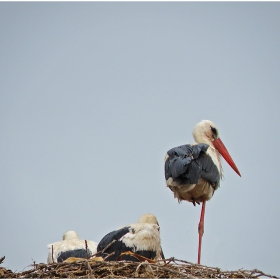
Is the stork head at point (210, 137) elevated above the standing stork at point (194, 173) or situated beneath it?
elevated above

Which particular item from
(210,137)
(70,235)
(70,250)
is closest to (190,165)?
(210,137)

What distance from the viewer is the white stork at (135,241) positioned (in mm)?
8250

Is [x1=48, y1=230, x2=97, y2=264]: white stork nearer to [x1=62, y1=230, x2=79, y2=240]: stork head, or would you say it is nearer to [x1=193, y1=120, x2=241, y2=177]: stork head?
[x1=62, y1=230, x2=79, y2=240]: stork head

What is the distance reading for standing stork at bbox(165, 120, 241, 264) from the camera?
28.6ft

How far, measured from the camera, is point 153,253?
8391 millimetres

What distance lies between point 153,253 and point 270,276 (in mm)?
2116

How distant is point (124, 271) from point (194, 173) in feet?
8.73

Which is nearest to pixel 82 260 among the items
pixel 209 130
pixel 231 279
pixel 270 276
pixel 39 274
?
pixel 39 274

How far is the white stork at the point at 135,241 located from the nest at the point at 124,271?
1.72 m

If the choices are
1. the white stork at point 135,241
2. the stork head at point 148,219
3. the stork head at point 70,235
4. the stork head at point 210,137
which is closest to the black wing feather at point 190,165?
the stork head at point 148,219

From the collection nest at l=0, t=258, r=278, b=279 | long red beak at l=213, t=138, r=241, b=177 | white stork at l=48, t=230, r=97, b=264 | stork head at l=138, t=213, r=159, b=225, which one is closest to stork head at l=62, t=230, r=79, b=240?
white stork at l=48, t=230, r=97, b=264

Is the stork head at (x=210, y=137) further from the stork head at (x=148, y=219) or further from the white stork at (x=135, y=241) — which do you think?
the white stork at (x=135, y=241)

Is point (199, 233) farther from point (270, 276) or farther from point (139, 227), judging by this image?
point (270, 276)

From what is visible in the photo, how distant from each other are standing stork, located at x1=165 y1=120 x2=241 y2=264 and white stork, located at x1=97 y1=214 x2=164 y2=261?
70cm
